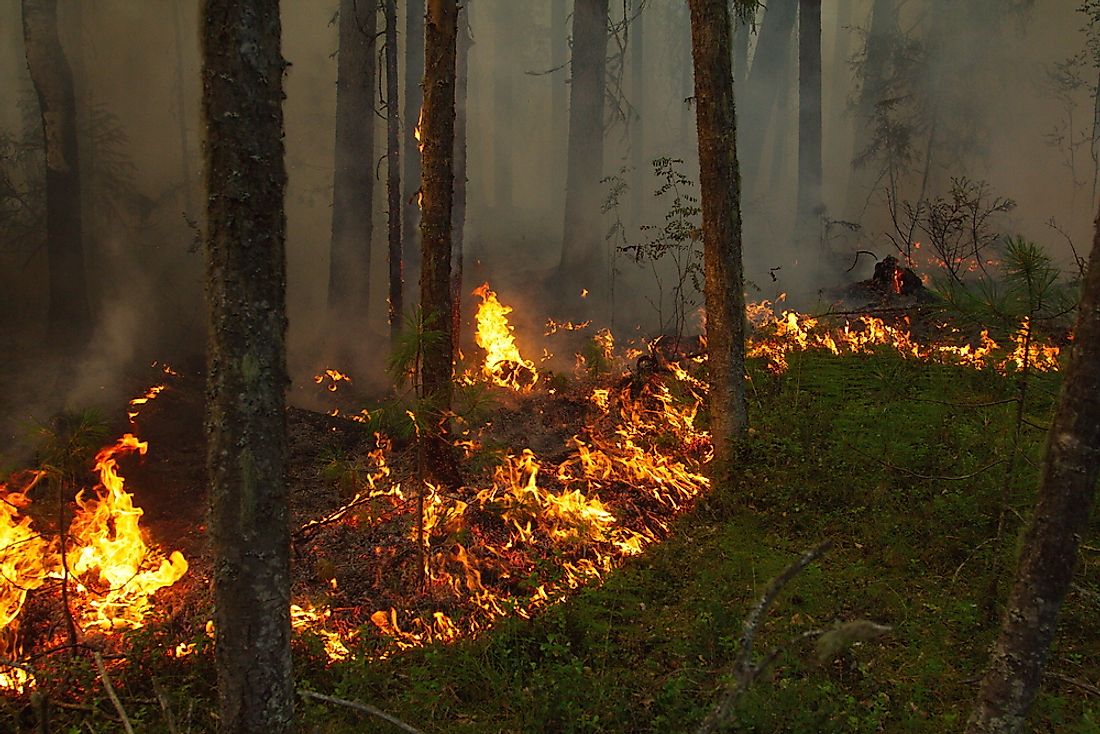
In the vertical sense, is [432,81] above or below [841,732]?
above

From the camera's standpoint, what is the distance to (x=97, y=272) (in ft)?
53.4

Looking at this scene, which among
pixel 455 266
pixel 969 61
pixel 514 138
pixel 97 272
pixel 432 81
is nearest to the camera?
pixel 432 81

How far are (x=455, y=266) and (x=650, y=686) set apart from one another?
962 cm

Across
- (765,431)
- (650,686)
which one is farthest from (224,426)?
(765,431)

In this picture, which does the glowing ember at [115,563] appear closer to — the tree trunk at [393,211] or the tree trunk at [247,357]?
the tree trunk at [247,357]

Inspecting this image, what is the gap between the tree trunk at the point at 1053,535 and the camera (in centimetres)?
244

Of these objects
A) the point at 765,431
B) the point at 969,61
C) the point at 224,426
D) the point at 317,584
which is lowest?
the point at 317,584

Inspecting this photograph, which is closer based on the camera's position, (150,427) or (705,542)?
(705,542)

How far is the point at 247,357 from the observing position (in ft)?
9.43

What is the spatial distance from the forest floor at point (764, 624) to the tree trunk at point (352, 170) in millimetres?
7361

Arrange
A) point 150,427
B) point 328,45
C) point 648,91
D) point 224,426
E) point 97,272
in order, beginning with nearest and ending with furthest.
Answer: point 224,426
point 150,427
point 97,272
point 328,45
point 648,91

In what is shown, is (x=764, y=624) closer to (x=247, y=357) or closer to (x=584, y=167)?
(x=247, y=357)

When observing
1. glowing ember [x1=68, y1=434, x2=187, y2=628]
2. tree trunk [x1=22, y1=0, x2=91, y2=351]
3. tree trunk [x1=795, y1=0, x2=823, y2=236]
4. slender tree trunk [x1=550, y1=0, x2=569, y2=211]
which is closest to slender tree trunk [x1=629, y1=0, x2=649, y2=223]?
slender tree trunk [x1=550, y1=0, x2=569, y2=211]

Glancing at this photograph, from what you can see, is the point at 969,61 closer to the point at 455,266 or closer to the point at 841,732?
the point at 455,266
